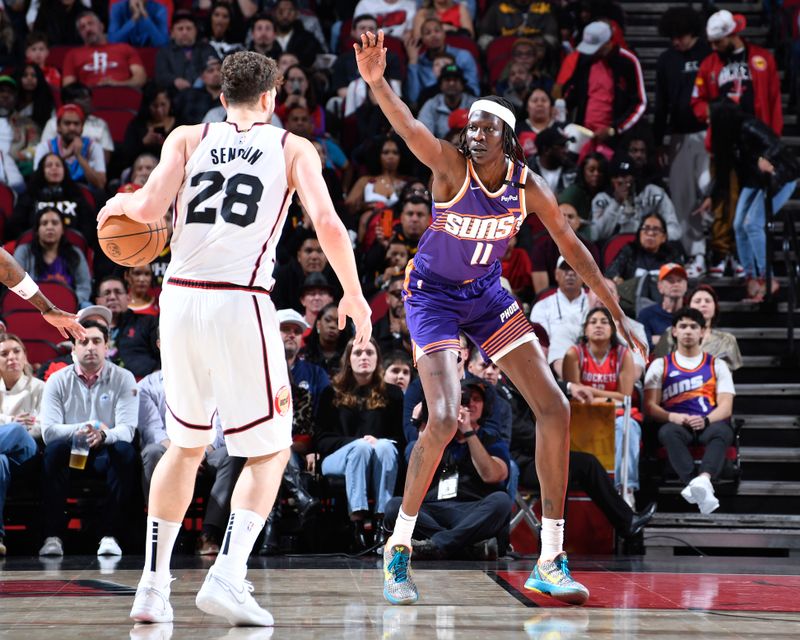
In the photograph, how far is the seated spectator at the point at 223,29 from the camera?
12.6 m

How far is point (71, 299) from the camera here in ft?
29.8

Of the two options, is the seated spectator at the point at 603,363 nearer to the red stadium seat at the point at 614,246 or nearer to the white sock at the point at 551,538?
the red stadium seat at the point at 614,246

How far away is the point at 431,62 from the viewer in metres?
12.4

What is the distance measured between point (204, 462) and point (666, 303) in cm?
417

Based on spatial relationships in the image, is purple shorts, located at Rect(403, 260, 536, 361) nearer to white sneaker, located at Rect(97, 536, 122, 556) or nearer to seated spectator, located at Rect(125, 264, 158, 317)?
white sneaker, located at Rect(97, 536, 122, 556)

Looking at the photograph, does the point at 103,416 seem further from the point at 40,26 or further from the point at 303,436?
the point at 40,26

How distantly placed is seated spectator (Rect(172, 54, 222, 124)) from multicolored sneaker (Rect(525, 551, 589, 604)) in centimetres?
772

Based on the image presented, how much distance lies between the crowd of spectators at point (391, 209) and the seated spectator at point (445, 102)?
0.03 metres

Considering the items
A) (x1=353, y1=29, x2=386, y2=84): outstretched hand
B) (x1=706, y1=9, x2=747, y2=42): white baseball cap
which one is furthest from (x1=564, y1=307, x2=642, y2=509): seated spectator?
(x1=353, y1=29, x2=386, y2=84): outstretched hand

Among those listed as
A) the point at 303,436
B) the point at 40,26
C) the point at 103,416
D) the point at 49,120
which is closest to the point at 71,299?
the point at 103,416

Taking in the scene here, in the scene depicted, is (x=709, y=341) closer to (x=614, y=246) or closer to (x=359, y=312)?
(x=614, y=246)

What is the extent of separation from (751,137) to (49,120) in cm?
682

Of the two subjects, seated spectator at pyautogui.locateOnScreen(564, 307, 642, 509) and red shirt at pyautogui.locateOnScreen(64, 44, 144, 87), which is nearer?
seated spectator at pyautogui.locateOnScreen(564, 307, 642, 509)

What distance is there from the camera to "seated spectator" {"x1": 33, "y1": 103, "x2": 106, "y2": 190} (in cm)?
1092
